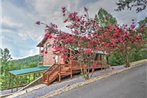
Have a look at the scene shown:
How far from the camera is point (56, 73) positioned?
47.8 feet

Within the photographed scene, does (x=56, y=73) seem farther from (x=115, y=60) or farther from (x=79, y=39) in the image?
(x=115, y=60)

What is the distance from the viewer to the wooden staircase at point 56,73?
46.4 feet

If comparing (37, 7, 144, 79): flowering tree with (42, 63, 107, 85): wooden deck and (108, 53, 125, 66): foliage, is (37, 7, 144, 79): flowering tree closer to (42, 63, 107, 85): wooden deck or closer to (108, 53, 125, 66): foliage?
(42, 63, 107, 85): wooden deck

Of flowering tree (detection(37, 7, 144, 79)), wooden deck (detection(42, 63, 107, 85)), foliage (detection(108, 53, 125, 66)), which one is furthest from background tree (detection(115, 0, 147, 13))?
foliage (detection(108, 53, 125, 66))

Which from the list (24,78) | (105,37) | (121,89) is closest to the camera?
(121,89)

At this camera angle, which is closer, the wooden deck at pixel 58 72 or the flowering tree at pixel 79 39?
the flowering tree at pixel 79 39

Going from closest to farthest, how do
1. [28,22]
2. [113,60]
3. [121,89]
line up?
1. [121,89]
2. [28,22]
3. [113,60]

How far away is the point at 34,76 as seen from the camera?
17344 mm

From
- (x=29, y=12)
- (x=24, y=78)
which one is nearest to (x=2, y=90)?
(x=24, y=78)

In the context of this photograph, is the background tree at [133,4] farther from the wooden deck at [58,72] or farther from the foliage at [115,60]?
the foliage at [115,60]

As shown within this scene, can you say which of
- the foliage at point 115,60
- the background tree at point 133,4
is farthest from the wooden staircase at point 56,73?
the background tree at point 133,4

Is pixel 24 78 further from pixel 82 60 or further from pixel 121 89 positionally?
pixel 121 89

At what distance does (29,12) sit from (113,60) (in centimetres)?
1116

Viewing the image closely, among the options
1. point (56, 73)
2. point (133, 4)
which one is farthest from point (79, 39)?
point (133, 4)
